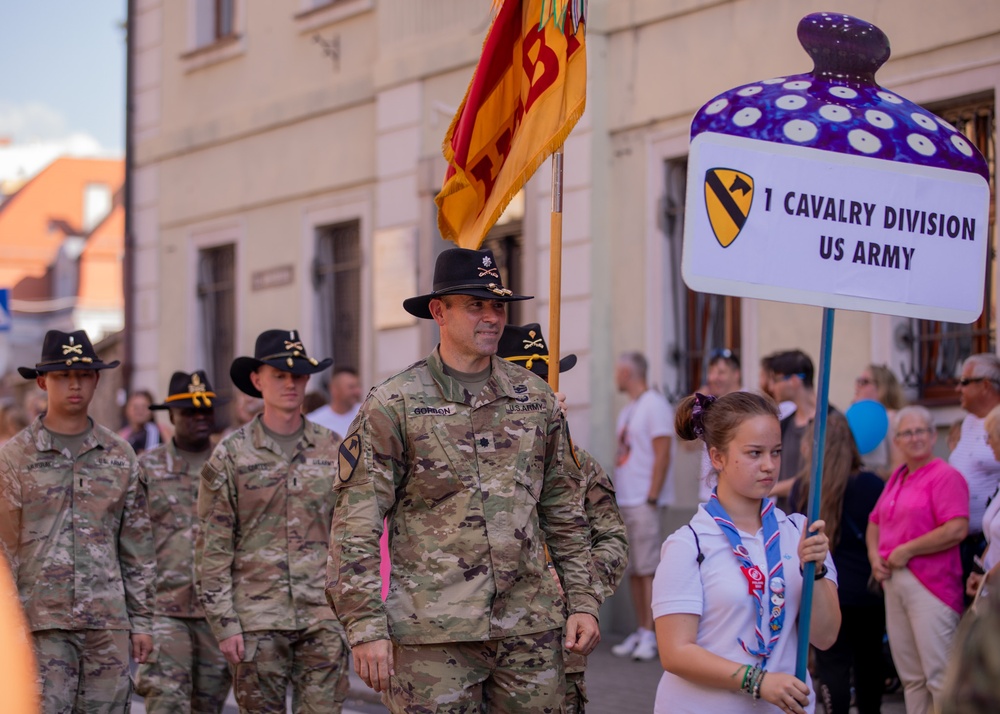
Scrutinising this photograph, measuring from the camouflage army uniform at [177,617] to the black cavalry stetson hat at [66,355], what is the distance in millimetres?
1043

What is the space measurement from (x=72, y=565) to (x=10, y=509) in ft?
1.27

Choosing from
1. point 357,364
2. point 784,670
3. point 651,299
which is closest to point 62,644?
point 784,670

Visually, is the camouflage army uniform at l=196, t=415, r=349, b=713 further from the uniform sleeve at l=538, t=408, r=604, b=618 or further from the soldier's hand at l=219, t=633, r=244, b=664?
the uniform sleeve at l=538, t=408, r=604, b=618

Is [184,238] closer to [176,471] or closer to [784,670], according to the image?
[176,471]

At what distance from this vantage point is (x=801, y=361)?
9.92m

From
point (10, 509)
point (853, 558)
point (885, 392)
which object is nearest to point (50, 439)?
point (10, 509)

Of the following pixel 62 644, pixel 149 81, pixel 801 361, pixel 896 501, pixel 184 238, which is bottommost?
pixel 62 644

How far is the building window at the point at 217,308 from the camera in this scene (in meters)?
19.1

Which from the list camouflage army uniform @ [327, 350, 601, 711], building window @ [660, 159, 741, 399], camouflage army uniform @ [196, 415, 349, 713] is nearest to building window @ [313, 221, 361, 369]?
building window @ [660, 159, 741, 399]

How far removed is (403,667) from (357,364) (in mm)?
11913

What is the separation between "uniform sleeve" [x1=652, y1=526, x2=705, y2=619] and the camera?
4.75 metres

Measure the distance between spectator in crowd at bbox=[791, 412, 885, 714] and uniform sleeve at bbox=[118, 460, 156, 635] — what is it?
3.53 metres

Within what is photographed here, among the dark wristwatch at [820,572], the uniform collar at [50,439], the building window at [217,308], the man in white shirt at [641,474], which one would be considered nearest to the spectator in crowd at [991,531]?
the dark wristwatch at [820,572]

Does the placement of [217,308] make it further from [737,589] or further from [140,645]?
[737,589]
